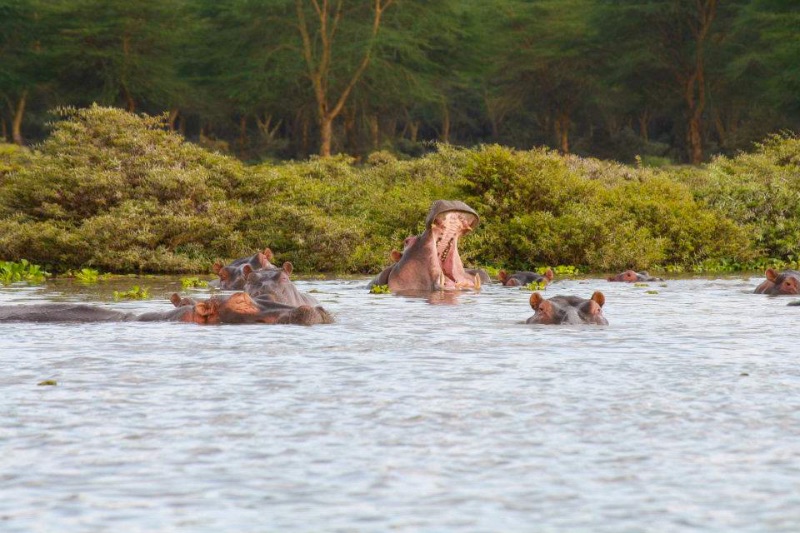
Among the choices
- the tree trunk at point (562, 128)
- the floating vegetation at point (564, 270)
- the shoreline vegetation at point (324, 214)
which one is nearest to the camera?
the shoreline vegetation at point (324, 214)

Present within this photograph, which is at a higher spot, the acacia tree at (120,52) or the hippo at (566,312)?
the acacia tree at (120,52)

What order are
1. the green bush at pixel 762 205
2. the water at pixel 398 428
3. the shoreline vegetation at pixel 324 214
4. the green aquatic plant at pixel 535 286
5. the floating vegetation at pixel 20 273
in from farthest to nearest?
1. the green bush at pixel 762 205
2. the shoreline vegetation at pixel 324 214
3. the floating vegetation at pixel 20 273
4. the green aquatic plant at pixel 535 286
5. the water at pixel 398 428

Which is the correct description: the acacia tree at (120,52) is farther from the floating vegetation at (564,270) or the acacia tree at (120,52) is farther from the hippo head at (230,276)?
the hippo head at (230,276)

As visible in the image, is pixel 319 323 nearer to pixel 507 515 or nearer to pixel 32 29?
pixel 507 515

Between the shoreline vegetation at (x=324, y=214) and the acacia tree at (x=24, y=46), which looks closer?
the shoreline vegetation at (x=324, y=214)

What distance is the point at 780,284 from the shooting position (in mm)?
14836

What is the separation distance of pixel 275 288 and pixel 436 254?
3.53 meters

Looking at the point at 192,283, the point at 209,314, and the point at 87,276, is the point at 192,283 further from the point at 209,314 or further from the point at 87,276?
the point at 209,314

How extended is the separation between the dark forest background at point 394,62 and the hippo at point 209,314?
38621 millimetres

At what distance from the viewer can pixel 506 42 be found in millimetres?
60875

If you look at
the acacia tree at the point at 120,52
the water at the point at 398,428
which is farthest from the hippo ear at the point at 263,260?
the acacia tree at the point at 120,52

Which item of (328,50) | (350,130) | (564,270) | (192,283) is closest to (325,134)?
(328,50)

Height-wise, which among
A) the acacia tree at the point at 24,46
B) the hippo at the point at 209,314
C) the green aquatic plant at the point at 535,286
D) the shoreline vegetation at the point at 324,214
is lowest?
the hippo at the point at 209,314

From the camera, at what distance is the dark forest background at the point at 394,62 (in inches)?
2095
